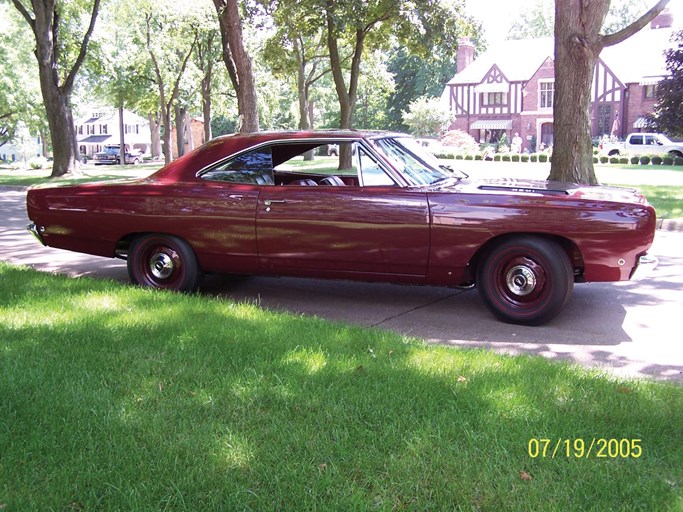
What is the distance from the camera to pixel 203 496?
2.70 metres

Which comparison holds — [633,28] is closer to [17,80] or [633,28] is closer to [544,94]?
[17,80]

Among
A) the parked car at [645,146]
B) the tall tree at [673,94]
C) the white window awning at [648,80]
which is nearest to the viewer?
the tall tree at [673,94]

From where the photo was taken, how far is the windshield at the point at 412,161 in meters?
6.10

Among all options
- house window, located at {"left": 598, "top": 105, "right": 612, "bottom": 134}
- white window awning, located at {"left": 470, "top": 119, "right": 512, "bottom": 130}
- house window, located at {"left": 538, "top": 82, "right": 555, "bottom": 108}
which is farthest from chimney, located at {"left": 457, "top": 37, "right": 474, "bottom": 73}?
house window, located at {"left": 598, "top": 105, "right": 612, "bottom": 134}

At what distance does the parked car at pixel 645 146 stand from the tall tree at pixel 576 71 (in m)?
31.4

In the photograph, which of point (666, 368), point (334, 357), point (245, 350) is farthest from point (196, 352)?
point (666, 368)

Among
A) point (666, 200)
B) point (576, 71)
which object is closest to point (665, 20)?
point (666, 200)

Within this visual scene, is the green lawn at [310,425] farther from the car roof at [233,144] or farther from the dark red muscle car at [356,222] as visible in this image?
the car roof at [233,144]

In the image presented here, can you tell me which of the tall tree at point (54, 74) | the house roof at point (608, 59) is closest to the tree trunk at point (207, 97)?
the tall tree at point (54, 74)

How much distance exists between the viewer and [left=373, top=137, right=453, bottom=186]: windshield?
6102 millimetres

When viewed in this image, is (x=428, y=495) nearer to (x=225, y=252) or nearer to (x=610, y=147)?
(x=225, y=252)

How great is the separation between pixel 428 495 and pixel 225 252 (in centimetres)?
408

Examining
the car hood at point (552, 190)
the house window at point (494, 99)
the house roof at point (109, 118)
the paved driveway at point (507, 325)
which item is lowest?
the paved driveway at point (507, 325)

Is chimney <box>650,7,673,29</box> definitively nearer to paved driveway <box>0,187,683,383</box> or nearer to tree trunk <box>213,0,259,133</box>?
tree trunk <box>213,0,259,133</box>
